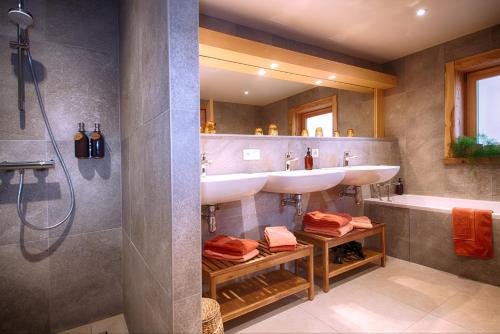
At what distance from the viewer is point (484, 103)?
269cm

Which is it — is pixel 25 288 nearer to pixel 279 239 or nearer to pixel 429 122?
pixel 279 239

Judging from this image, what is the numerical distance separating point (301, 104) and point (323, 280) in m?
1.70

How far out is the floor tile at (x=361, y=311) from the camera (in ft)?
5.55

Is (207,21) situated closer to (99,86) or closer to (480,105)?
(99,86)

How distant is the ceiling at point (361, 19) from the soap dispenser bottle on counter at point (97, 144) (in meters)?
1.20

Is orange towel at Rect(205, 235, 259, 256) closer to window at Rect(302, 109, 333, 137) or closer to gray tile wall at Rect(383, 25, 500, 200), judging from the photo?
window at Rect(302, 109, 333, 137)

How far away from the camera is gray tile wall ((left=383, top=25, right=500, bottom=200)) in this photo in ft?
8.46

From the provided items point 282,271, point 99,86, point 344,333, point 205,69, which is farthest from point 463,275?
point 99,86

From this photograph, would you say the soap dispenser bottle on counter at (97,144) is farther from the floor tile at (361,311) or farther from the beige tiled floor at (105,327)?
the floor tile at (361,311)

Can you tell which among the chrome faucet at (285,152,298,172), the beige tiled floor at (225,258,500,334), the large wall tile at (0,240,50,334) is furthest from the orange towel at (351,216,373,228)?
the large wall tile at (0,240,50,334)

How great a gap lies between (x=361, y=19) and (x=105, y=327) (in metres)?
3.04

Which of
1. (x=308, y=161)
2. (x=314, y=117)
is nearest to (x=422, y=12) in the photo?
(x=314, y=117)

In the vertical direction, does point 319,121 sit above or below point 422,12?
below

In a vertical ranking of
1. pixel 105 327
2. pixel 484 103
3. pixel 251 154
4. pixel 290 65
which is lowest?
pixel 105 327
